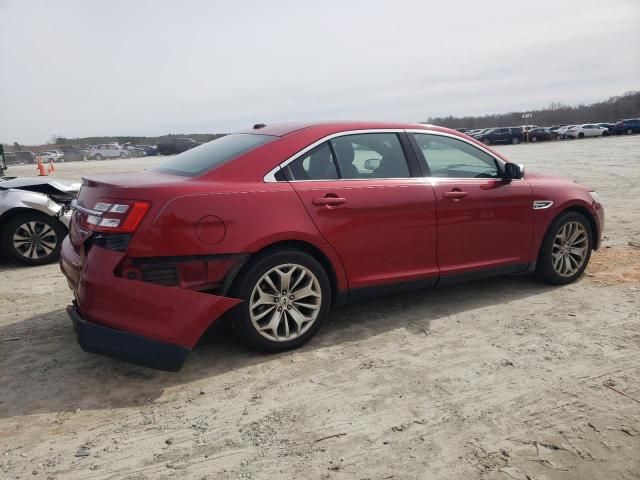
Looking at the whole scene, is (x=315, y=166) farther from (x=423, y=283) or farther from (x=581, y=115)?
(x=581, y=115)

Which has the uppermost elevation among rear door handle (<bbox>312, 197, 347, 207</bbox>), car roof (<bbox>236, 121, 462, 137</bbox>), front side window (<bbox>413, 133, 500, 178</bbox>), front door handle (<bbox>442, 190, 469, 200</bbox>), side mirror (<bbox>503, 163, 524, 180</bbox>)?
car roof (<bbox>236, 121, 462, 137</bbox>)

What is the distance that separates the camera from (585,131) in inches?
1965

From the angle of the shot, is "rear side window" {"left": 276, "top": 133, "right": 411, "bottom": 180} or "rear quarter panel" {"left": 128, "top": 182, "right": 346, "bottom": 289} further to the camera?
"rear side window" {"left": 276, "top": 133, "right": 411, "bottom": 180}

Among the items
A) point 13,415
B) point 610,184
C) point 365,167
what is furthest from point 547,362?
point 610,184

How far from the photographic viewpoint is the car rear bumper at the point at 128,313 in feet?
10.5

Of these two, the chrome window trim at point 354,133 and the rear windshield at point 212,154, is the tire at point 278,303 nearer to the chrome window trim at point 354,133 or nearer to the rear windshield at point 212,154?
the chrome window trim at point 354,133

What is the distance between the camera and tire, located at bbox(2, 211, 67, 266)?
6.56m

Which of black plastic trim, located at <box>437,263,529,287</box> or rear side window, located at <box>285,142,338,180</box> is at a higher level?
rear side window, located at <box>285,142,338,180</box>

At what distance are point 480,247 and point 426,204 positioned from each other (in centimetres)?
74

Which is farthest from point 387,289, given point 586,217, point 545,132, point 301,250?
point 545,132

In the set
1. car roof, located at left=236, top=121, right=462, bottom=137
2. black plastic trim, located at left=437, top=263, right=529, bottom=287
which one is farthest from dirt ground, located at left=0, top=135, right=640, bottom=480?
car roof, located at left=236, top=121, right=462, bottom=137

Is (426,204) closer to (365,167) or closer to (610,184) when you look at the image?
(365,167)

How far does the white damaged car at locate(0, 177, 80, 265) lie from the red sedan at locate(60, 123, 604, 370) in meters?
2.98

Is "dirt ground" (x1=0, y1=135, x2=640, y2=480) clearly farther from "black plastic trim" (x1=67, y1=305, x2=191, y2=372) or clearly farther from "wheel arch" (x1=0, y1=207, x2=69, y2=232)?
"wheel arch" (x1=0, y1=207, x2=69, y2=232)
